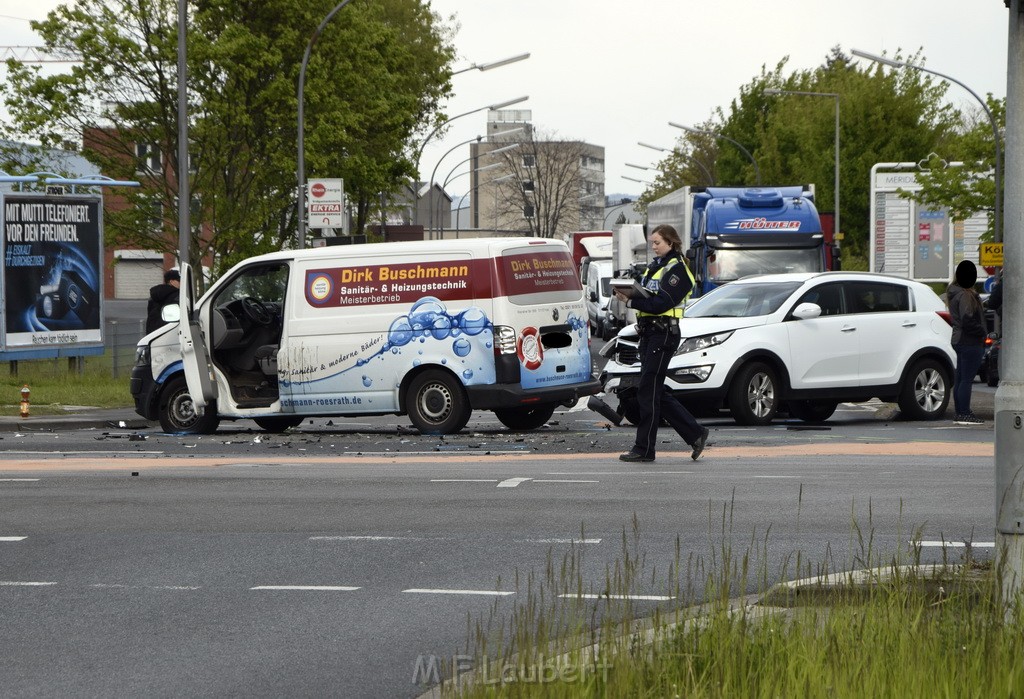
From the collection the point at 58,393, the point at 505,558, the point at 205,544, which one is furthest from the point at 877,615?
the point at 58,393

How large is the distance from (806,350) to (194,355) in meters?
6.56

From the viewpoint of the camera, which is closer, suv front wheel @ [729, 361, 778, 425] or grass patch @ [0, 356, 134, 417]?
suv front wheel @ [729, 361, 778, 425]

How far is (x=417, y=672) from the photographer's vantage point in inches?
234

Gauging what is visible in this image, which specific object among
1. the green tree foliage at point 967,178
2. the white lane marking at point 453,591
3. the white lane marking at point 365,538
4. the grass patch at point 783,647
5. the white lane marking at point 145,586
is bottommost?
the white lane marking at point 145,586

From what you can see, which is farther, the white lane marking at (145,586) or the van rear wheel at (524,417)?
the van rear wheel at (524,417)

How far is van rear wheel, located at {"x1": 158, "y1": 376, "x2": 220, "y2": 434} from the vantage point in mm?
17859

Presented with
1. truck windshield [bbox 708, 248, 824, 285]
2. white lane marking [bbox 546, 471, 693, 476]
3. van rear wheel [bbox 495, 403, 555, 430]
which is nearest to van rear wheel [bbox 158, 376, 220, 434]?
van rear wheel [bbox 495, 403, 555, 430]

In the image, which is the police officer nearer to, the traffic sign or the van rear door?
the van rear door

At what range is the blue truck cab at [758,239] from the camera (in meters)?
26.6

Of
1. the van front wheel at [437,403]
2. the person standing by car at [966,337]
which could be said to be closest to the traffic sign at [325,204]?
the van front wheel at [437,403]

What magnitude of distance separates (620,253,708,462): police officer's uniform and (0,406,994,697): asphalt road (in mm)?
264

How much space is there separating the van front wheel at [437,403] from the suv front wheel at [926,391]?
5.18m

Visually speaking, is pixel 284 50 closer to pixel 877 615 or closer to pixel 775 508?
pixel 775 508

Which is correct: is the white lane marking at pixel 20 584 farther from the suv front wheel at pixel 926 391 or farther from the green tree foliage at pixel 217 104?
the green tree foliage at pixel 217 104
